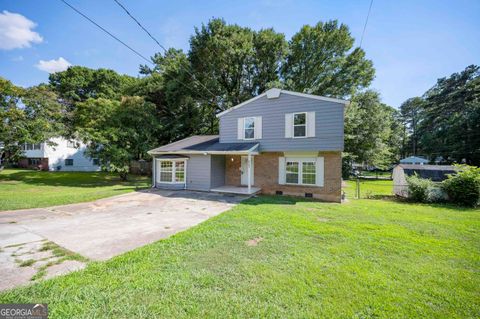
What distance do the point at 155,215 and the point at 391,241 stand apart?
712 centimetres

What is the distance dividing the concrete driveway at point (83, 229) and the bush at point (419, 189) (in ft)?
32.7

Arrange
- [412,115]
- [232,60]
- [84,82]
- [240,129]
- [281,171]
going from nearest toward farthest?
1. [281,171]
2. [240,129]
3. [232,60]
4. [84,82]
5. [412,115]

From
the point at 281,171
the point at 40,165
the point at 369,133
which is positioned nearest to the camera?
the point at 281,171

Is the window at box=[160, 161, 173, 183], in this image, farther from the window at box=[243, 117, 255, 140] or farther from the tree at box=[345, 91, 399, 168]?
the tree at box=[345, 91, 399, 168]

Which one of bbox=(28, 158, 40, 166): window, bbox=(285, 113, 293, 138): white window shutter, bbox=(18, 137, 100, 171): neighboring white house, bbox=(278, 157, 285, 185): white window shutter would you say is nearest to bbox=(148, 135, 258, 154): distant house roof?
bbox=(278, 157, 285, 185): white window shutter

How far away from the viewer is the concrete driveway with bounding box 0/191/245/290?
361 cm

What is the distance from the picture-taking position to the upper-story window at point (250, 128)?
12052 millimetres

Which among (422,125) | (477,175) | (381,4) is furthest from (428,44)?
(422,125)

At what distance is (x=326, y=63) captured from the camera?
20531 millimetres

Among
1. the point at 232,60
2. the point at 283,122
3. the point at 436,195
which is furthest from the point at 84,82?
the point at 436,195

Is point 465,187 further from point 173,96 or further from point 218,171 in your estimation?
point 173,96

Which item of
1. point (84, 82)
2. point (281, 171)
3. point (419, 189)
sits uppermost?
point (84, 82)

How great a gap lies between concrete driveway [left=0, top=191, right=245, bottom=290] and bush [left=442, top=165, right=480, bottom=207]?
11396 mm

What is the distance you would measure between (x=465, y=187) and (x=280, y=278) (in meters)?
12.5
